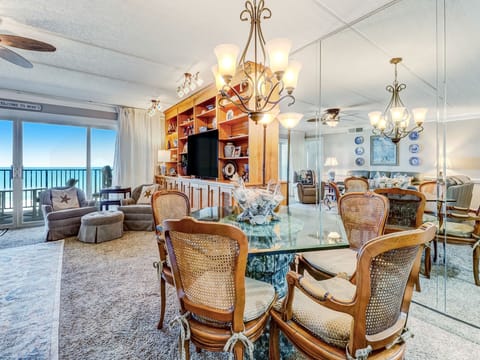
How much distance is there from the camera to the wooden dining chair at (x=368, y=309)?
83 centimetres

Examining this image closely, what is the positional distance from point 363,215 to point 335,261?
Answer: 19.1 inches

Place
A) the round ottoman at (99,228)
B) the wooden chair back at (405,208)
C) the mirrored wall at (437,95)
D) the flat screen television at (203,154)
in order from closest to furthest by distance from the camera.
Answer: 1. the mirrored wall at (437,95)
2. the wooden chair back at (405,208)
3. the round ottoman at (99,228)
4. the flat screen television at (203,154)

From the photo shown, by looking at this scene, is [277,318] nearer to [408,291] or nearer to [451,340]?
[408,291]

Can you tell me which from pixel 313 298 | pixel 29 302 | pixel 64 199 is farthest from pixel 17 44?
pixel 313 298

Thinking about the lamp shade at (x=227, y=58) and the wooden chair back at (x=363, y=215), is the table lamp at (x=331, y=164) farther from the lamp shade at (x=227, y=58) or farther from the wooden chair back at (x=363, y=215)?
the lamp shade at (x=227, y=58)

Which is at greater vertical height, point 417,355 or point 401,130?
point 401,130

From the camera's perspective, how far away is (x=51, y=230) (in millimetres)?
3795

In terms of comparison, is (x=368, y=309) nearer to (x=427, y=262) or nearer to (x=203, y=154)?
(x=427, y=262)

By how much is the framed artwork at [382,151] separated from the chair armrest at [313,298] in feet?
7.29

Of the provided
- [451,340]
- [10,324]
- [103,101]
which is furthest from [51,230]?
[451,340]

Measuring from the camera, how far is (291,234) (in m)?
1.55

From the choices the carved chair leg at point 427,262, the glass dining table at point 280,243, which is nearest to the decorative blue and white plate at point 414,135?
the carved chair leg at point 427,262

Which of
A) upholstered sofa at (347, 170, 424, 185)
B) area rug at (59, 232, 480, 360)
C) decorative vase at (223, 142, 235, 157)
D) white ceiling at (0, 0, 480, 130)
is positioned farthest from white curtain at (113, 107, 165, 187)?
upholstered sofa at (347, 170, 424, 185)

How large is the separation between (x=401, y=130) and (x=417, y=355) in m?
2.00
